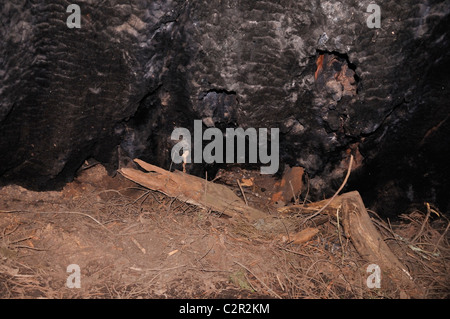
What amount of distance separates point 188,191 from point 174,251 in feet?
2.17

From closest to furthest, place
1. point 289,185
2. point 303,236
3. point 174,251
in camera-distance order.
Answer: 1. point 174,251
2. point 303,236
3. point 289,185

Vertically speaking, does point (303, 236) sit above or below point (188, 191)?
below

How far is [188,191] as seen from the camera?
3.42 meters

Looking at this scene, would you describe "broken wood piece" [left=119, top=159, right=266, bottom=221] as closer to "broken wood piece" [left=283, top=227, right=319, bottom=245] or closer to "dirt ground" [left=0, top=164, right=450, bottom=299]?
"dirt ground" [left=0, top=164, right=450, bottom=299]

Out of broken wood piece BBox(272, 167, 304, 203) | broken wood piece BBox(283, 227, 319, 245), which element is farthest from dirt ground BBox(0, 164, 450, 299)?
broken wood piece BBox(272, 167, 304, 203)

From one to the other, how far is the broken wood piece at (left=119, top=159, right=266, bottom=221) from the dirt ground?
0.27ft

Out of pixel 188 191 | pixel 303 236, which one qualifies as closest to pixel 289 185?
pixel 303 236

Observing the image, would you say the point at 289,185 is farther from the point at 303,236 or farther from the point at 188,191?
the point at 188,191

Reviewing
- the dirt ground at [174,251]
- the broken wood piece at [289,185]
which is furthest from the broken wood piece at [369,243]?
the broken wood piece at [289,185]

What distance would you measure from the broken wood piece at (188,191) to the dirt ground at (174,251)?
8 cm

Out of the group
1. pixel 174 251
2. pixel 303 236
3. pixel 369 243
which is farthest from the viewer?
pixel 303 236

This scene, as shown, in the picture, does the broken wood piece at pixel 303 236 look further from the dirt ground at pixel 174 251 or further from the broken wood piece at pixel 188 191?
the broken wood piece at pixel 188 191

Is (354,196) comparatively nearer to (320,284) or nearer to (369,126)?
(369,126)

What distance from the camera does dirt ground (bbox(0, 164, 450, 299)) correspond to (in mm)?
2617
